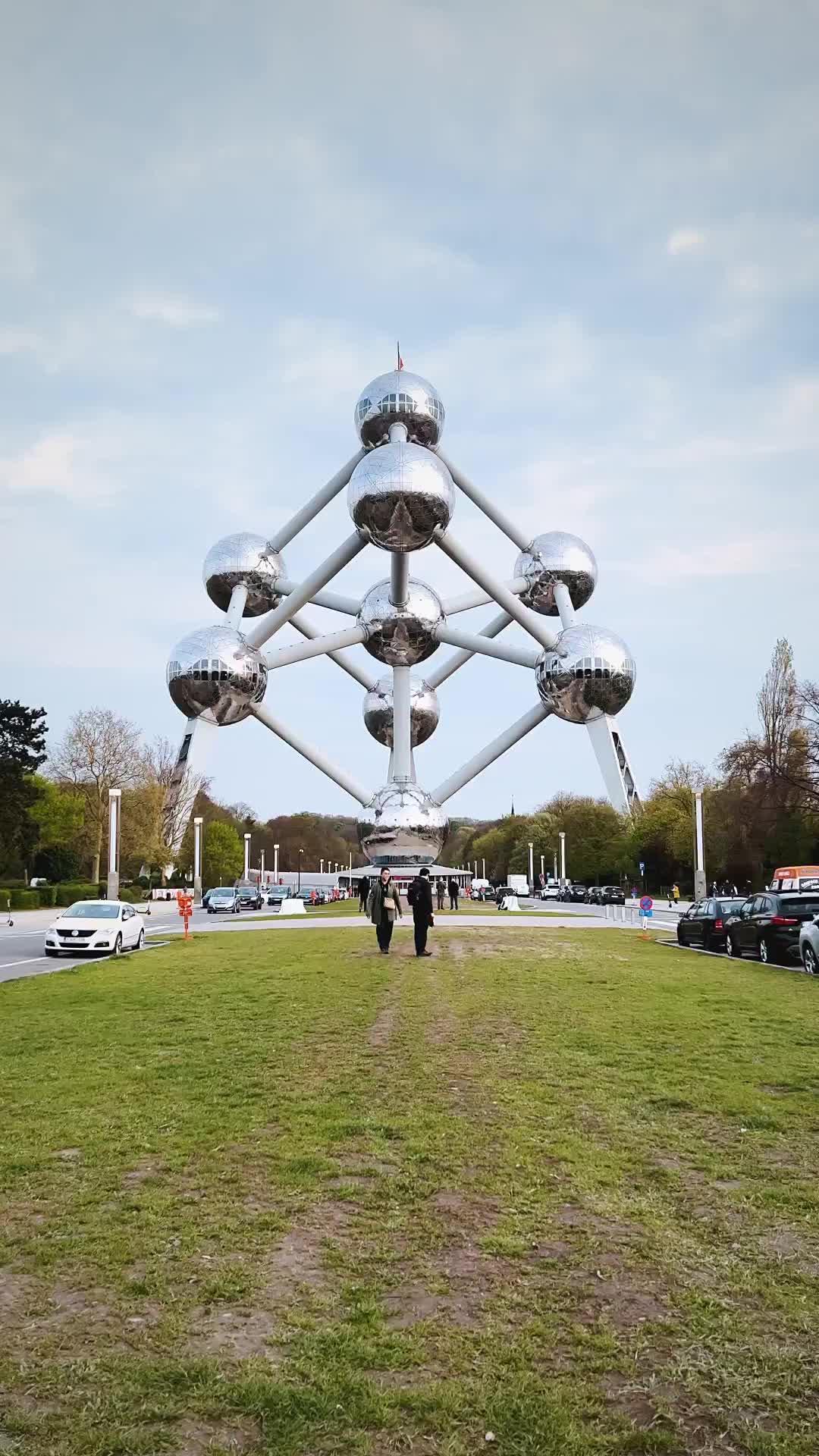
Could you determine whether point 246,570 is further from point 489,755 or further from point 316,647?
point 489,755

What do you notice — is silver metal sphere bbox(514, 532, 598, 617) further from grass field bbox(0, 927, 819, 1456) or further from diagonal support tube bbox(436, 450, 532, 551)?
grass field bbox(0, 927, 819, 1456)

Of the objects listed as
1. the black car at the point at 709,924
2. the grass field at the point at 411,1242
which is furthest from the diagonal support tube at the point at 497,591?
the grass field at the point at 411,1242

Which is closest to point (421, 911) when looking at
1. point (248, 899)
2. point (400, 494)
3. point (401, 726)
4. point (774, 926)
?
point (774, 926)

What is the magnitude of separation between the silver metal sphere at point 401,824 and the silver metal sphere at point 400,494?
362 inches

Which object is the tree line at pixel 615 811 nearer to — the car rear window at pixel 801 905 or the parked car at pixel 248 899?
the parked car at pixel 248 899

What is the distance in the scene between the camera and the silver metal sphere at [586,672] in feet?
127

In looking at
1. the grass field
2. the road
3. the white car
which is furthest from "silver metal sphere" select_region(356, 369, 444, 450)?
the grass field

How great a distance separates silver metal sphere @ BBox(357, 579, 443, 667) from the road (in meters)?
9.14

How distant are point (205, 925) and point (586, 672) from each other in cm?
1493

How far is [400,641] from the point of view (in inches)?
1580

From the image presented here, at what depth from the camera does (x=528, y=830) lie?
11500 cm

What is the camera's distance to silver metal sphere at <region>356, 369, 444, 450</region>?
38.4m

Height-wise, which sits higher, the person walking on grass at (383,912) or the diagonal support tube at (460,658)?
the diagonal support tube at (460,658)

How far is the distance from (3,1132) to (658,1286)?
14.0 ft
